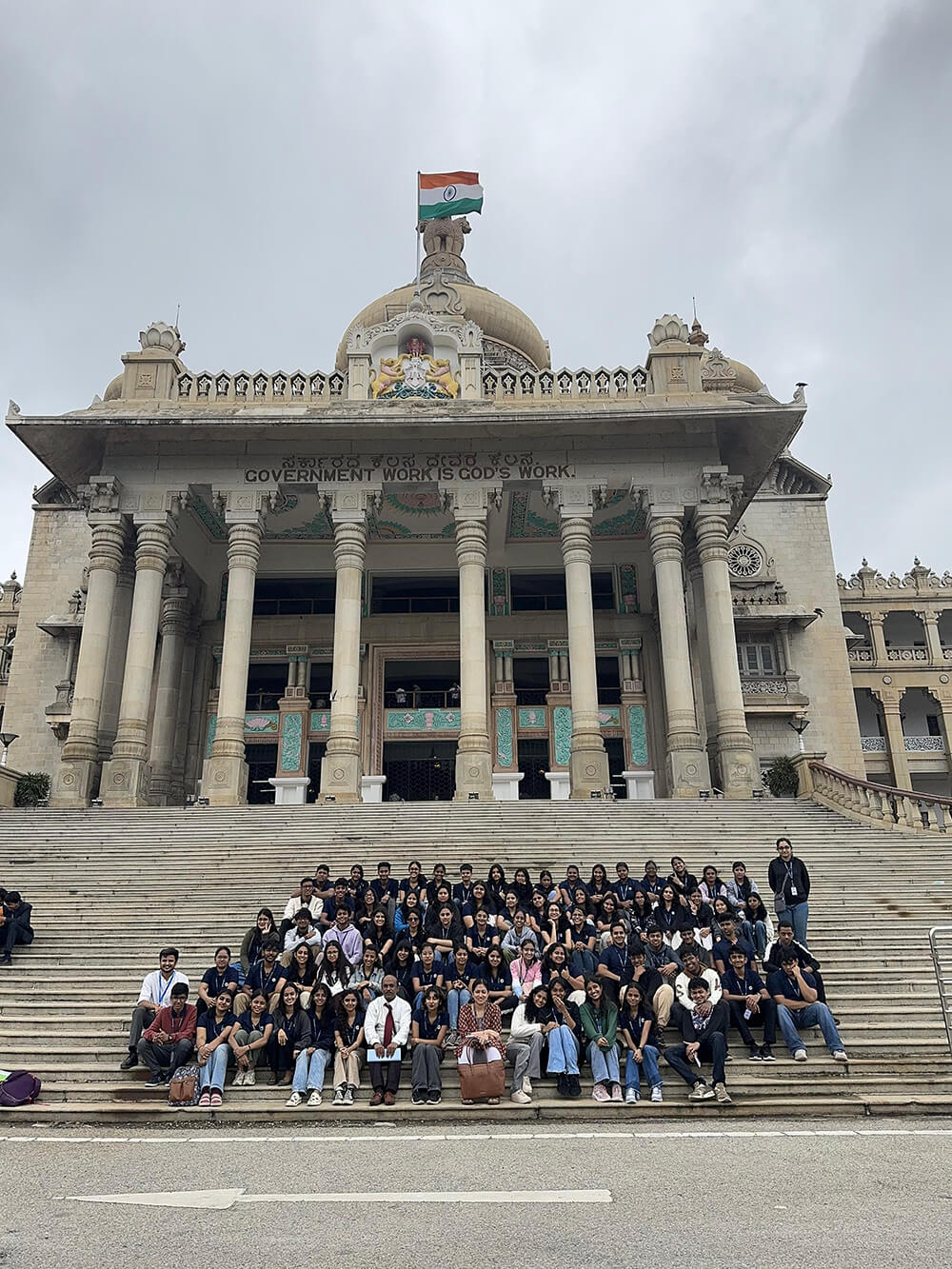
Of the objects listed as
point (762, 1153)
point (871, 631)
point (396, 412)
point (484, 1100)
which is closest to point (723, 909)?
point (484, 1100)

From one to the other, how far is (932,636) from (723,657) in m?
24.3

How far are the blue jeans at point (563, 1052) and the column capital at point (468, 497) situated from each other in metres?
17.2

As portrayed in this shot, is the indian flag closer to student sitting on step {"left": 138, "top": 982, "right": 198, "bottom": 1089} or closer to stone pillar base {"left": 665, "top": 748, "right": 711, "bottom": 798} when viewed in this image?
stone pillar base {"left": 665, "top": 748, "right": 711, "bottom": 798}

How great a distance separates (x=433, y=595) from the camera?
102 ft

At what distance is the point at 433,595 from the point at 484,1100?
2307cm

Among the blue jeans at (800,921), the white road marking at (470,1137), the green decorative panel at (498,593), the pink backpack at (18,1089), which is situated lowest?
the white road marking at (470,1137)

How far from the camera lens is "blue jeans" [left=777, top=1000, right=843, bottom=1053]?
9430 mm

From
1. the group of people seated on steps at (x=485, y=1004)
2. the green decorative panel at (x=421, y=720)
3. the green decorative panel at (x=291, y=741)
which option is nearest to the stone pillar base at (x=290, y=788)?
the green decorative panel at (x=291, y=741)

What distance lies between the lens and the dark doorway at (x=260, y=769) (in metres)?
30.0

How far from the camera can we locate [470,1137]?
301 inches

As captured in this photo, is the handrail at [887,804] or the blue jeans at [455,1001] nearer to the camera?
the blue jeans at [455,1001]

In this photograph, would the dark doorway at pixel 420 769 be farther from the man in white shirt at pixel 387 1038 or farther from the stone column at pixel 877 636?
the stone column at pixel 877 636

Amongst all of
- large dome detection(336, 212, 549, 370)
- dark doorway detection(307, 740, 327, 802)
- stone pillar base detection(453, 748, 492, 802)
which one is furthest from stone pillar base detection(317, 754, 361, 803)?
large dome detection(336, 212, 549, 370)

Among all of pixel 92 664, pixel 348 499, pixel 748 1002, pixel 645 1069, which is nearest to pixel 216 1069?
pixel 645 1069
